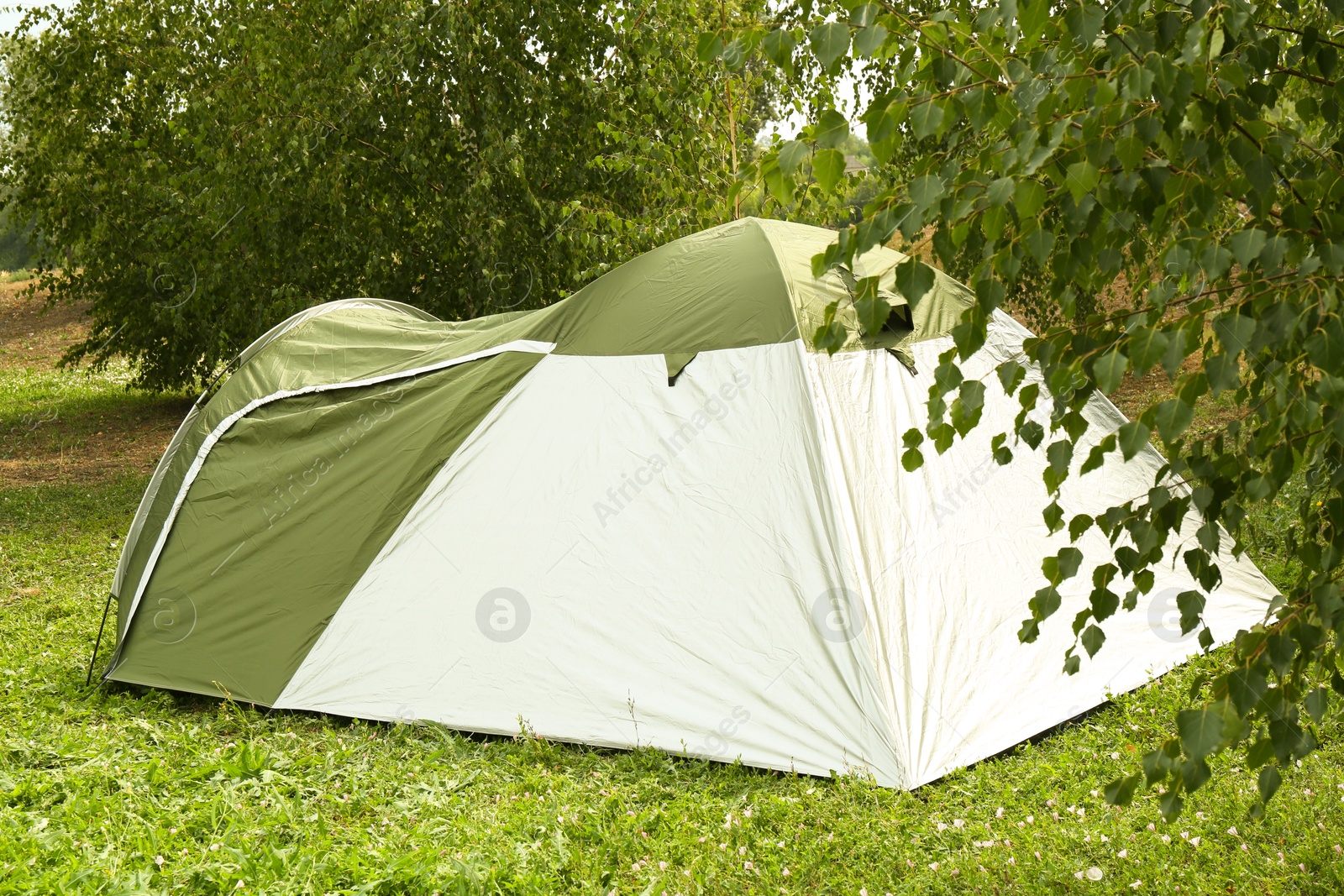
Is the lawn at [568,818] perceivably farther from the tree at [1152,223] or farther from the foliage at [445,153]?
the foliage at [445,153]

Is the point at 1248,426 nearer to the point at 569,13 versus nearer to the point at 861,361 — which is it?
the point at 861,361

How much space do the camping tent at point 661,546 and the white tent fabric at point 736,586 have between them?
0.01 metres

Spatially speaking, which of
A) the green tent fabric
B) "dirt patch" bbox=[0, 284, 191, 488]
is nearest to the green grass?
the green tent fabric

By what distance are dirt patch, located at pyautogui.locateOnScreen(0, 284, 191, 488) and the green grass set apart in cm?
702

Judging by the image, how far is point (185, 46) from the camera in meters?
11.7

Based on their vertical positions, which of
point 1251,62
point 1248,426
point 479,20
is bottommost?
point 1248,426

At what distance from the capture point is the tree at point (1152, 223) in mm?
1452

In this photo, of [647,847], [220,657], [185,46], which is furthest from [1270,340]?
[185,46]

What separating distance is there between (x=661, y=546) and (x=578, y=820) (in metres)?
1.07

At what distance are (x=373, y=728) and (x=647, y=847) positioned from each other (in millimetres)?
1389

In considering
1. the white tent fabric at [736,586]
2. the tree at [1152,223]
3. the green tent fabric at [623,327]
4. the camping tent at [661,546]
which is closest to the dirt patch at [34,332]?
the green tent fabric at [623,327]

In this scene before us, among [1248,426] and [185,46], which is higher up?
[185,46]

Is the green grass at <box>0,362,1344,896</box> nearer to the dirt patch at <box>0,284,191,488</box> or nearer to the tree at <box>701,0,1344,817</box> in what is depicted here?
the tree at <box>701,0,1344,817</box>

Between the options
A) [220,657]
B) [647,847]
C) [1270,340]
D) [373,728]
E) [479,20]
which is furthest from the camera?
[479,20]
